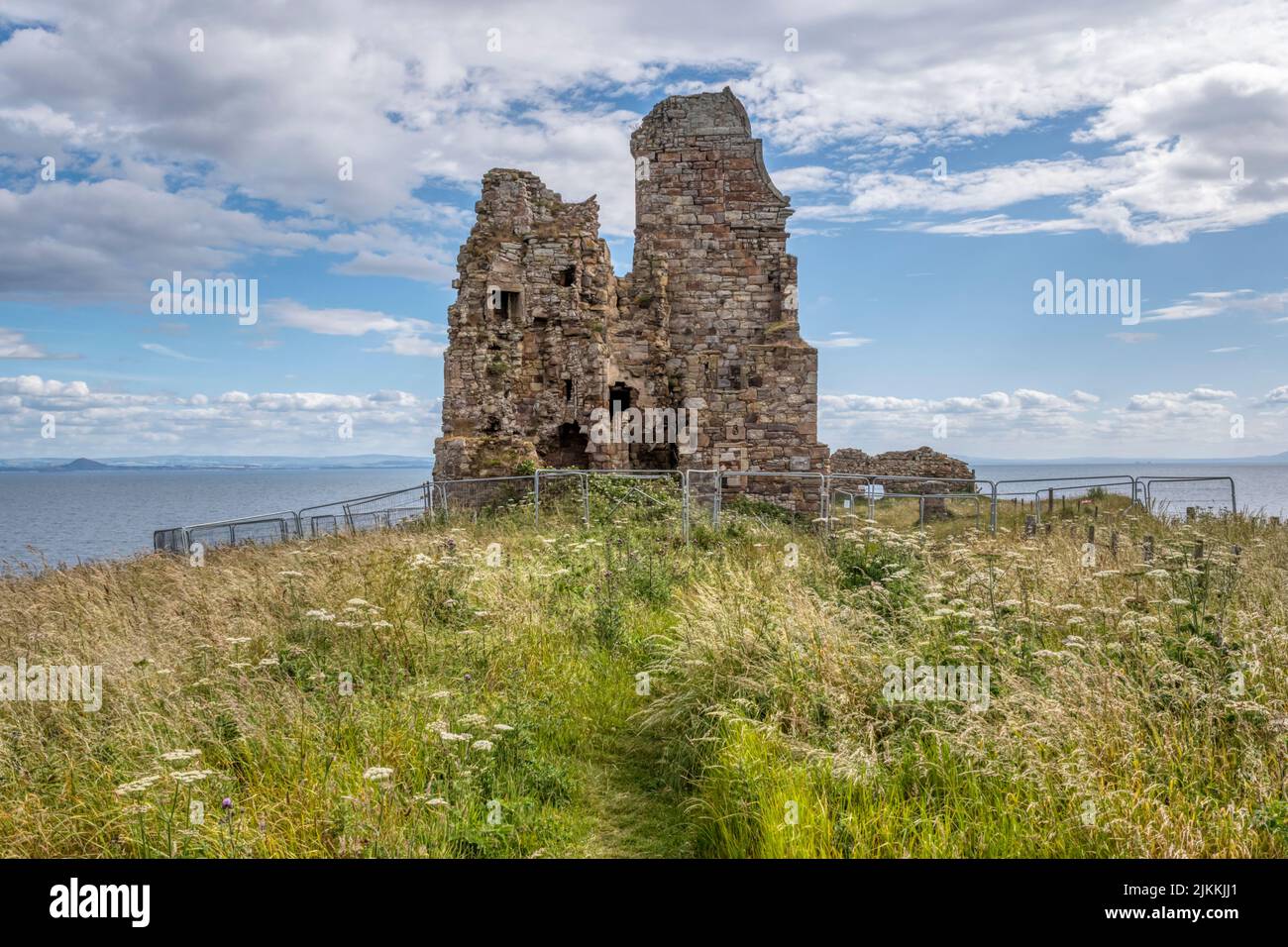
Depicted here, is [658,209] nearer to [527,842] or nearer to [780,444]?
[780,444]

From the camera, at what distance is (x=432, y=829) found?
477 centimetres

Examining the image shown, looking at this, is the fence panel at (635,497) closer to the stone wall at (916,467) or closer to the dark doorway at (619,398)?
the dark doorway at (619,398)

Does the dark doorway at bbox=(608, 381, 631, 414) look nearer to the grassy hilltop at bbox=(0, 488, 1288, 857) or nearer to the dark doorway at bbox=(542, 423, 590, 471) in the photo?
the dark doorway at bbox=(542, 423, 590, 471)

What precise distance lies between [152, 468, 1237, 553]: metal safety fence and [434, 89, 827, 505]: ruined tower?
755 millimetres

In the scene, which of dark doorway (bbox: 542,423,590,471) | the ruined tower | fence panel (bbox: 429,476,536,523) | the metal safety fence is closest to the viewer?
the metal safety fence

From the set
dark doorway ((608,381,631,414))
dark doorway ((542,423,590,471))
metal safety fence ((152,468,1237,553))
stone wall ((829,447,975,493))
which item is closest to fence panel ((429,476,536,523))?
metal safety fence ((152,468,1237,553))

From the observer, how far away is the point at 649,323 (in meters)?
22.1

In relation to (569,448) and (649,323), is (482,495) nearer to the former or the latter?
(569,448)

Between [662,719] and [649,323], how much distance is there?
53.8 ft

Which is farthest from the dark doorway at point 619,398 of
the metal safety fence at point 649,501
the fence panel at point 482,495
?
the fence panel at point 482,495

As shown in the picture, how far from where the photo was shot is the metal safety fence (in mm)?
16000

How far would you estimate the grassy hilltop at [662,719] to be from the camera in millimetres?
4672

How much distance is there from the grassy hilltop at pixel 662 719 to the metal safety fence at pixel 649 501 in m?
6.00

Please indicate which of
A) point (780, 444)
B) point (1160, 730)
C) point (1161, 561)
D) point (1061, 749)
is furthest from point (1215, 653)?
point (780, 444)
